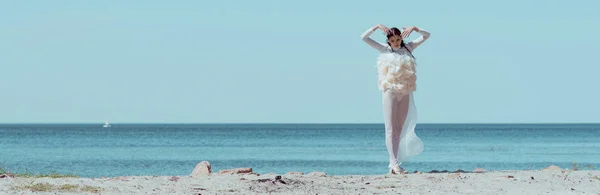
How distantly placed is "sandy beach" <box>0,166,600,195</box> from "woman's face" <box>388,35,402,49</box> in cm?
170

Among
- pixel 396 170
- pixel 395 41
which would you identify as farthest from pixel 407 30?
pixel 396 170

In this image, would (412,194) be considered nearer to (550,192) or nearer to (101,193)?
(550,192)

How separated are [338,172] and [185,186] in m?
21.3

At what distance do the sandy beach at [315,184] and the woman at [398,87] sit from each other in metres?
0.76

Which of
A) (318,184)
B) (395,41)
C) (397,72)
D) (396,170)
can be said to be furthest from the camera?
Result: (396,170)

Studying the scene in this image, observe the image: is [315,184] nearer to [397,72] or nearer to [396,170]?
[396,170]

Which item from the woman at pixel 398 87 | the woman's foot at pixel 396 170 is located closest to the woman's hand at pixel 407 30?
the woman at pixel 398 87

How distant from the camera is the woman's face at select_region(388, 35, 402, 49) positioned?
14.9 m

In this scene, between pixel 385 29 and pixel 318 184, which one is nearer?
pixel 318 184

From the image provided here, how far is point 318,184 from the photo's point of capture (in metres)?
13.7

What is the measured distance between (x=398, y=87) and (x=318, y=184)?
197cm

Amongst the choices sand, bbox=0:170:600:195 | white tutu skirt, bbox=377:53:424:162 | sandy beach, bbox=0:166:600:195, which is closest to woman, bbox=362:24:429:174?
white tutu skirt, bbox=377:53:424:162

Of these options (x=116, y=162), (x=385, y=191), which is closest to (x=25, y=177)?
(x=385, y=191)

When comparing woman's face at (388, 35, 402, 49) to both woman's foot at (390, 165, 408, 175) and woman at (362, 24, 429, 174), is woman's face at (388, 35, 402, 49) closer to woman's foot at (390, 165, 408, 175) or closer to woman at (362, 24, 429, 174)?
woman at (362, 24, 429, 174)
